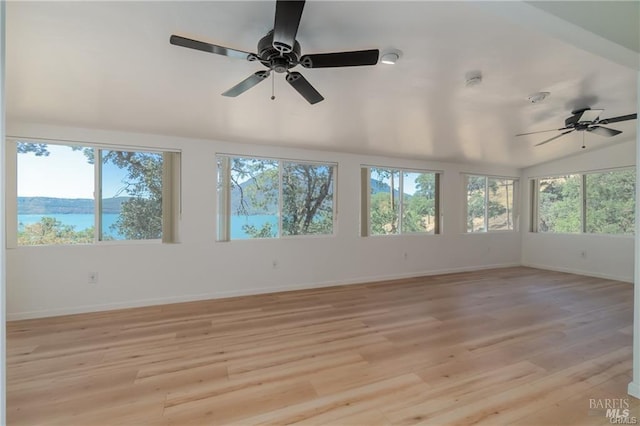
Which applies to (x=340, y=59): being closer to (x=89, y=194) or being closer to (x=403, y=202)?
(x=89, y=194)

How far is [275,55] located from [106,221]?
10.8 feet

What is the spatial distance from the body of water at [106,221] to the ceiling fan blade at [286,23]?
9.86 ft

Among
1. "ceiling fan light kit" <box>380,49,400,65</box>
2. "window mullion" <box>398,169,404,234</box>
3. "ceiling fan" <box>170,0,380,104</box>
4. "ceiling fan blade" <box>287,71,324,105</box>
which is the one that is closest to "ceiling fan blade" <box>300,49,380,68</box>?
"ceiling fan" <box>170,0,380,104</box>

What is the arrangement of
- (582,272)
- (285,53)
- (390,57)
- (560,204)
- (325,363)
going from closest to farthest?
(285,53), (390,57), (325,363), (582,272), (560,204)

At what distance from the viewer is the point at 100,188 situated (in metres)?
3.65

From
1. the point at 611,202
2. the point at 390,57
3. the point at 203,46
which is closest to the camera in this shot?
the point at 203,46

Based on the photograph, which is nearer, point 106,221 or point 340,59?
point 340,59

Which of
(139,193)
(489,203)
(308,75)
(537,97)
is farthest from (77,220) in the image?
(489,203)

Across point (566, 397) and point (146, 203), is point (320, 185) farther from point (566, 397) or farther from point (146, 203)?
point (566, 397)

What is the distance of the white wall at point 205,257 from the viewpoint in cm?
337

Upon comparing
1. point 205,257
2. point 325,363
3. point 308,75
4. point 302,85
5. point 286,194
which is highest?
point 308,75

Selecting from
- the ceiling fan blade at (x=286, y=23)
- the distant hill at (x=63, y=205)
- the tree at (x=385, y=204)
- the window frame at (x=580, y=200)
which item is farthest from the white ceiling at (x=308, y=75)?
the window frame at (x=580, y=200)

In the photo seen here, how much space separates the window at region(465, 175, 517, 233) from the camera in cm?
623

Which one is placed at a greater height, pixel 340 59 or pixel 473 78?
pixel 473 78
